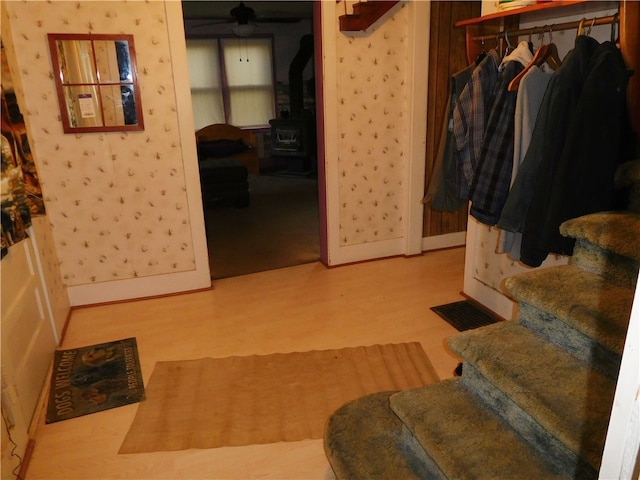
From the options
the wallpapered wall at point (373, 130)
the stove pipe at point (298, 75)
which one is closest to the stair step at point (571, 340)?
the wallpapered wall at point (373, 130)

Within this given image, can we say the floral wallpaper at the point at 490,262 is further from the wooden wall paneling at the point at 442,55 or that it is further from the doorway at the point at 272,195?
the doorway at the point at 272,195

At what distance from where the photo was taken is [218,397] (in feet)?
7.18

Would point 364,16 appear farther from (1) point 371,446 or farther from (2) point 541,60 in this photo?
(1) point 371,446

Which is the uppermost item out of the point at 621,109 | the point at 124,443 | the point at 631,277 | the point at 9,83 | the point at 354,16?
the point at 354,16

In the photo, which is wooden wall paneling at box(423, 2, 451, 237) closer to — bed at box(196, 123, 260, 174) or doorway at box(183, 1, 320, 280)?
doorway at box(183, 1, 320, 280)

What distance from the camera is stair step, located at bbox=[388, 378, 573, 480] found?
4.21 feet

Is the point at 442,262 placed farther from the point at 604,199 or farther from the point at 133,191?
the point at 133,191

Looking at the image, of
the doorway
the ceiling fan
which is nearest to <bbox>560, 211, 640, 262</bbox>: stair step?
the doorway

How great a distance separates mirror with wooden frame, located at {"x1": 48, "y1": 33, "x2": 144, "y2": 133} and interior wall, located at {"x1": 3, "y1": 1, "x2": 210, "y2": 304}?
0.14ft

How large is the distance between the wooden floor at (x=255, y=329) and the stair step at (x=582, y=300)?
861 mm

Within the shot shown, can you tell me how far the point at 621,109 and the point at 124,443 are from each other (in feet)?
7.57

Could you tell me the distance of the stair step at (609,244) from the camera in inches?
57.2

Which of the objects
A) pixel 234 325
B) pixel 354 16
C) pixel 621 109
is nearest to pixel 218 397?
pixel 234 325

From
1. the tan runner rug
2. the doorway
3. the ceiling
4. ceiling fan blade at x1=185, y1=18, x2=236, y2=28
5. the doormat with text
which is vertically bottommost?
the tan runner rug
